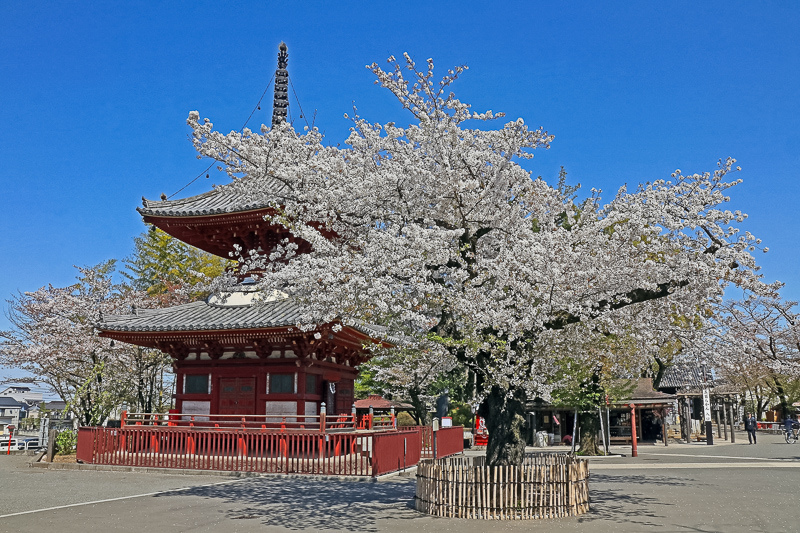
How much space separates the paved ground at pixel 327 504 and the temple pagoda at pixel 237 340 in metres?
3.72

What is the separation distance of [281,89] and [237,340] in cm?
1394

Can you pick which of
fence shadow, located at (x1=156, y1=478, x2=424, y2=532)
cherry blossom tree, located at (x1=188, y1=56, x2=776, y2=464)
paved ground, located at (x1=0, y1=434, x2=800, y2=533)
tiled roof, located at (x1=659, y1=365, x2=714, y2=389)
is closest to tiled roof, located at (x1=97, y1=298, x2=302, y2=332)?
paved ground, located at (x1=0, y1=434, x2=800, y2=533)

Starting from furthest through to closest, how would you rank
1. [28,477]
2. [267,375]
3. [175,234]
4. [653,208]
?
[175,234], [267,375], [28,477], [653,208]

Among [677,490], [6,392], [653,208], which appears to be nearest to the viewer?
[653,208]

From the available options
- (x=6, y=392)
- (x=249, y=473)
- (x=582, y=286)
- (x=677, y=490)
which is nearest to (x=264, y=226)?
(x=249, y=473)

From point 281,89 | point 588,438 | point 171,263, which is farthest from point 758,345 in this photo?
point 171,263

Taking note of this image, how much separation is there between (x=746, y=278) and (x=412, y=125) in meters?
6.97

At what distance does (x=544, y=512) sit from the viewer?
37.9 ft

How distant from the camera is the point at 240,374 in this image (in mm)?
22391

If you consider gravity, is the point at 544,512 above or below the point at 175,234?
below

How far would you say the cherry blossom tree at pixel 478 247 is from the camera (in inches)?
442

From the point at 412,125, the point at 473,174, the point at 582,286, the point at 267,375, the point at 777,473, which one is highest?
the point at 412,125

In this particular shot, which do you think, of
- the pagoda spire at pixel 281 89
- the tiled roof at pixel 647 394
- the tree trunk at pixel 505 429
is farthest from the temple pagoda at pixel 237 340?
the tiled roof at pixel 647 394

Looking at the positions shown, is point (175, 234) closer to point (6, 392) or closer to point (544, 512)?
point (544, 512)
